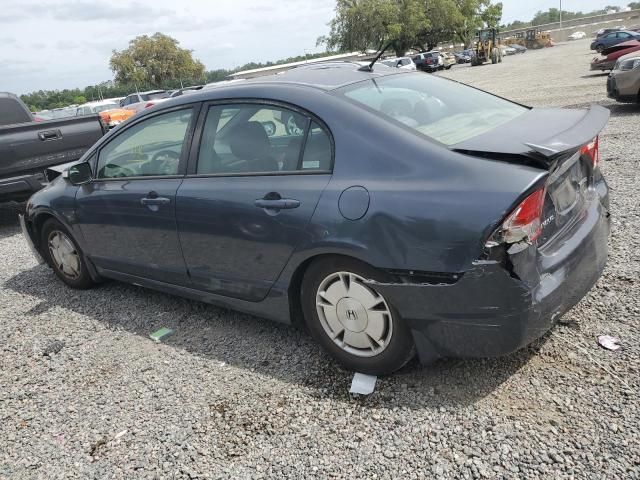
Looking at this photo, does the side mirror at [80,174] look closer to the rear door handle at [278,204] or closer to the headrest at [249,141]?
the headrest at [249,141]

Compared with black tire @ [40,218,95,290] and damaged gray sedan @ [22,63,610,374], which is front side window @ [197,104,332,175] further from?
black tire @ [40,218,95,290]

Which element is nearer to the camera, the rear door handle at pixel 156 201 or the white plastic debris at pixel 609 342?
the white plastic debris at pixel 609 342

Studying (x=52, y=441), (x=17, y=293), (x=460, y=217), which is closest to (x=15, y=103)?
(x=17, y=293)

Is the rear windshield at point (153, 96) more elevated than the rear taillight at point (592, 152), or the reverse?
the rear taillight at point (592, 152)

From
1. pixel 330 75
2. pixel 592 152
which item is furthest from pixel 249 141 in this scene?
pixel 592 152

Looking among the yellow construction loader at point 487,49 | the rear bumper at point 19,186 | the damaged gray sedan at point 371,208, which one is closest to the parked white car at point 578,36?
the yellow construction loader at point 487,49

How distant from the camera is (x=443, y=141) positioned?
8.79 feet

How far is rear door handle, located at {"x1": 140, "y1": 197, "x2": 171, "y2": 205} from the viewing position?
3498 mm

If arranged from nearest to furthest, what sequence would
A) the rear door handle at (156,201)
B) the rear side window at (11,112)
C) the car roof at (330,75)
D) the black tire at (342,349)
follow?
1. the black tire at (342,349)
2. the car roof at (330,75)
3. the rear door handle at (156,201)
4. the rear side window at (11,112)

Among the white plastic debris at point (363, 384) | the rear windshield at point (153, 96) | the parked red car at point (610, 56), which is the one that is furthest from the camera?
the rear windshield at point (153, 96)

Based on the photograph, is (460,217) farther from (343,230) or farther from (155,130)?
(155,130)

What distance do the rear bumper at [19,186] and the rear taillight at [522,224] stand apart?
6590 millimetres

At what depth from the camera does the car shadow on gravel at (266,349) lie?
2.76 m

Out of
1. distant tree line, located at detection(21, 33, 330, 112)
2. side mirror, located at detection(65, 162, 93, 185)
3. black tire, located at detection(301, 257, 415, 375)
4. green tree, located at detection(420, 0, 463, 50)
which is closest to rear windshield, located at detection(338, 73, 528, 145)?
black tire, located at detection(301, 257, 415, 375)
